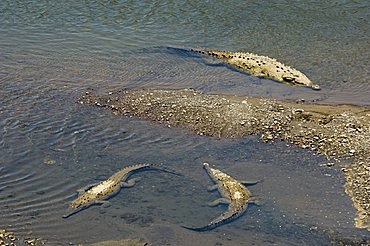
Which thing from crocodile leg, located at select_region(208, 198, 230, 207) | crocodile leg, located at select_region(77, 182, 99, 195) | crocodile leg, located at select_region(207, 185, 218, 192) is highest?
crocodile leg, located at select_region(207, 185, 218, 192)

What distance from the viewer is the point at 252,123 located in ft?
42.9

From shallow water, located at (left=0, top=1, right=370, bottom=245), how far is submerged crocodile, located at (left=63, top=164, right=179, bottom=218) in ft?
0.60

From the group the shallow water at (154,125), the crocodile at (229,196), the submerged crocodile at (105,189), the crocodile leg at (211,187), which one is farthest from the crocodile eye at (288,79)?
the crocodile leg at (211,187)

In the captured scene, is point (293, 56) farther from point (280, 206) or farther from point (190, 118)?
point (280, 206)

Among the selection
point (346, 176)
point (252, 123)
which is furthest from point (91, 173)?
point (346, 176)

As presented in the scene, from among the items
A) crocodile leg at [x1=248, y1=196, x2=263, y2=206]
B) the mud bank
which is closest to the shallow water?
crocodile leg at [x1=248, y1=196, x2=263, y2=206]

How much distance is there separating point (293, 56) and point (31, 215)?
406 inches

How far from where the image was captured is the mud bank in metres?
12.1

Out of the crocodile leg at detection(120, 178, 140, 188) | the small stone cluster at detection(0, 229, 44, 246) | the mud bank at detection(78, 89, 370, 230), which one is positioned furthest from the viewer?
the mud bank at detection(78, 89, 370, 230)

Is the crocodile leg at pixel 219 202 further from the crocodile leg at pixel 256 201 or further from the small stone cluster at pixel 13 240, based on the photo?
the small stone cluster at pixel 13 240

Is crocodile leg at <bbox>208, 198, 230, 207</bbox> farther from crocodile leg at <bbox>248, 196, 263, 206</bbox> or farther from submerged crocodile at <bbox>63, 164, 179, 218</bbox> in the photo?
submerged crocodile at <bbox>63, 164, 179, 218</bbox>

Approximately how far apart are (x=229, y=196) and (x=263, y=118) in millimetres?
3343

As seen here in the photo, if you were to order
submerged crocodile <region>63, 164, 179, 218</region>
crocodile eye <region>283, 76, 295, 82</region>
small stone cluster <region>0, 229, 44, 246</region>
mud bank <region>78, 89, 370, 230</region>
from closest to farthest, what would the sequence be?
small stone cluster <region>0, 229, 44, 246</region> → submerged crocodile <region>63, 164, 179, 218</region> → mud bank <region>78, 89, 370, 230</region> → crocodile eye <region>283, 76, 295, 82</region>

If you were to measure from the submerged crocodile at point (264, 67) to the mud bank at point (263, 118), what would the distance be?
4.39 feet
